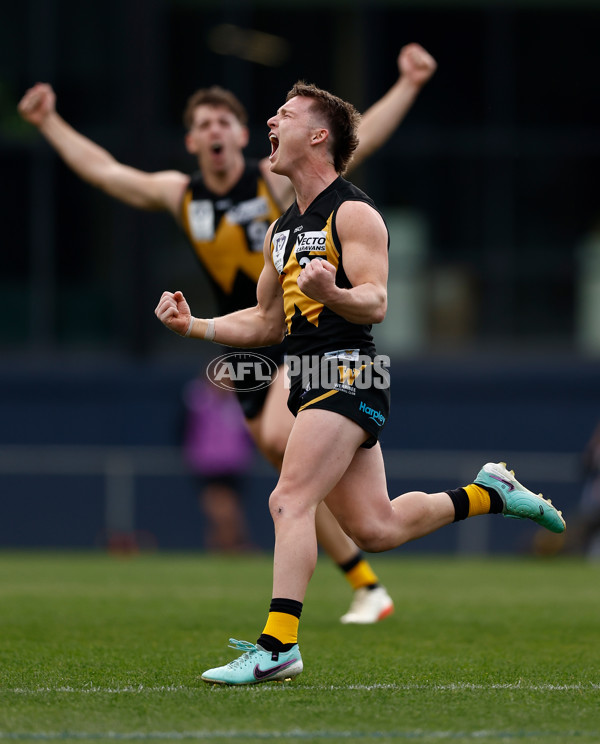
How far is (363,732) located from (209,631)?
2.73 m

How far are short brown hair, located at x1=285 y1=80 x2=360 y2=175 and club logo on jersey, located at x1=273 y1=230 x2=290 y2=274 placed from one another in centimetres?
37

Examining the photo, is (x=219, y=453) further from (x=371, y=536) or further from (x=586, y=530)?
(x=371, y=536)

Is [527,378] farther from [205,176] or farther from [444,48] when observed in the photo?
[205,176]

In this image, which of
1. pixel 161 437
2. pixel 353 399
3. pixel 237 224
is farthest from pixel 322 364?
pixel 161 437

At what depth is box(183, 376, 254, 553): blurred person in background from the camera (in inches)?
596

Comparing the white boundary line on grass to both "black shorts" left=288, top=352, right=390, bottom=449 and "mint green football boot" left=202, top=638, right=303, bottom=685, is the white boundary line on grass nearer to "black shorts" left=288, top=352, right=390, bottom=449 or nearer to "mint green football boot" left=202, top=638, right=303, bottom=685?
"mint green football boot" left=202, top=638, right=303, bottom=685

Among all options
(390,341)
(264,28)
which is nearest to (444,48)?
A: (264,28)

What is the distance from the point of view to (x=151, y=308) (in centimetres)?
1786

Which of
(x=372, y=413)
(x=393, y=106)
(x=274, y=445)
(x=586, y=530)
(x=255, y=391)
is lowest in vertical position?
(x=586, y=530)

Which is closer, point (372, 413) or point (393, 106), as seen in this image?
point (372, 413)

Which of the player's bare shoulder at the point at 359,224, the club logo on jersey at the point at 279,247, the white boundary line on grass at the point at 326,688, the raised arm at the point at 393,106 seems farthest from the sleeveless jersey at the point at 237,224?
the white boundary line on grass at the point at 326,688

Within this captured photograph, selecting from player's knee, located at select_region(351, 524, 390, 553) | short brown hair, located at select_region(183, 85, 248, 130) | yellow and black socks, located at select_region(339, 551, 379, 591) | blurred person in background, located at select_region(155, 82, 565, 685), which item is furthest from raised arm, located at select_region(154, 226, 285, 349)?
short brown hair, located at select_region(183, 85, 248, 130)

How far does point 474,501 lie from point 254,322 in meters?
1.20

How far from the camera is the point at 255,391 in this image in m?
7.17
